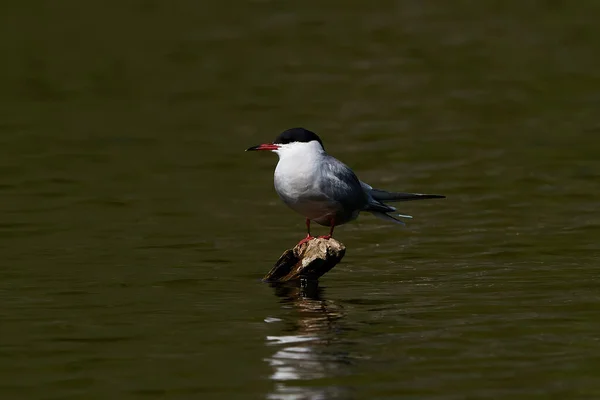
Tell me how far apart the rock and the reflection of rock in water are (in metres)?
0.16

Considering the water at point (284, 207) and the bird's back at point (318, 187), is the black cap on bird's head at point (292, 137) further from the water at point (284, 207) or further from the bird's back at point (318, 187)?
the water at point (284, 207)

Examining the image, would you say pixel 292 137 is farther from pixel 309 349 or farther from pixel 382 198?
pixel 309 349

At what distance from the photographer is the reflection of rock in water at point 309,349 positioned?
8742mm

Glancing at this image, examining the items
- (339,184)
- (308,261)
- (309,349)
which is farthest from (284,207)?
(309,349)

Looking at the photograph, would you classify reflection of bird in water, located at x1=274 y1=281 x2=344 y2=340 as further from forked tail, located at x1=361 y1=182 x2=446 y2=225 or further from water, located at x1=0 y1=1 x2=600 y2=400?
forked tail, located at x1=361 y1=182 x2=446 y2=225

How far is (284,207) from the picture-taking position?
16.7 meters

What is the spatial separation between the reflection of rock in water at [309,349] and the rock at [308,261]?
0.51 feet

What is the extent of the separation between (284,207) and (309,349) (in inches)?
268

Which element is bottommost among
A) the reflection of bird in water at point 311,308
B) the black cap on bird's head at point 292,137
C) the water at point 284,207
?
the reflection of bird in water at point 311,308

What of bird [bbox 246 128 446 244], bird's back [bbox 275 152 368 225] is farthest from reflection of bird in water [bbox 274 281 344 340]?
bird's back [bbox 275 152 368 225]

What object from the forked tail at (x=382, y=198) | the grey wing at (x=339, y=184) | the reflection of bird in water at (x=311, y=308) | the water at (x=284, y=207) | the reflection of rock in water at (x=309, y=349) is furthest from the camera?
the forked tail at (x=382, y=198)

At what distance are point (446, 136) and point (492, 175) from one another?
277cm

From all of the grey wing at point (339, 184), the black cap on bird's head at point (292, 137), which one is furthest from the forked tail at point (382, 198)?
the black cap on bird's head at point (292, 137)

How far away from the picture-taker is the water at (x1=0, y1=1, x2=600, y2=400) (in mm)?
9547
